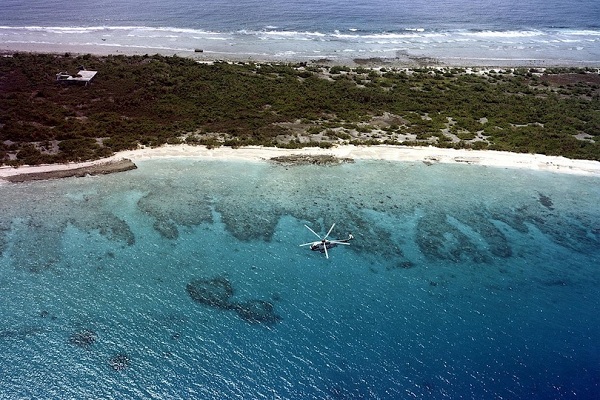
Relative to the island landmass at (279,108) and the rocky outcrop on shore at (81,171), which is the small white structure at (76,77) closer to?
the island landmass at (279,108)

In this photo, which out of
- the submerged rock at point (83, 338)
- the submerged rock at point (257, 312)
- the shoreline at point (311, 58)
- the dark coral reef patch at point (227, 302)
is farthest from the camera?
the shoreline at point (311, 58)

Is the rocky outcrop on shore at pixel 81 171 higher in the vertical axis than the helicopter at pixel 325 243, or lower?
higher

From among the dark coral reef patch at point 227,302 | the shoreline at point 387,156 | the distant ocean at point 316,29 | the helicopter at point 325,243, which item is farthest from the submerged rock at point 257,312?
the distant ocean at point 316,29

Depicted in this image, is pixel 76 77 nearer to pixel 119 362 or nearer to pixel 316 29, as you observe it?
pixel 119 362

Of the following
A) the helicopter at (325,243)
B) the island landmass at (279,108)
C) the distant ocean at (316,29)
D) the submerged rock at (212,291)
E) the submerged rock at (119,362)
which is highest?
the distant ocean at (316,29)

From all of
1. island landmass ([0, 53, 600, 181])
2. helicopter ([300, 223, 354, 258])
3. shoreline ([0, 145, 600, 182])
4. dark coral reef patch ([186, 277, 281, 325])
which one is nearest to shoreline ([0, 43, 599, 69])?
island landmass ([0, 53, 600, 181])

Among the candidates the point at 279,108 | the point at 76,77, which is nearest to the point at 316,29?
the point at 279,108

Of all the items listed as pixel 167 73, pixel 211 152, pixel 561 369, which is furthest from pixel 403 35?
pixel 561 369
